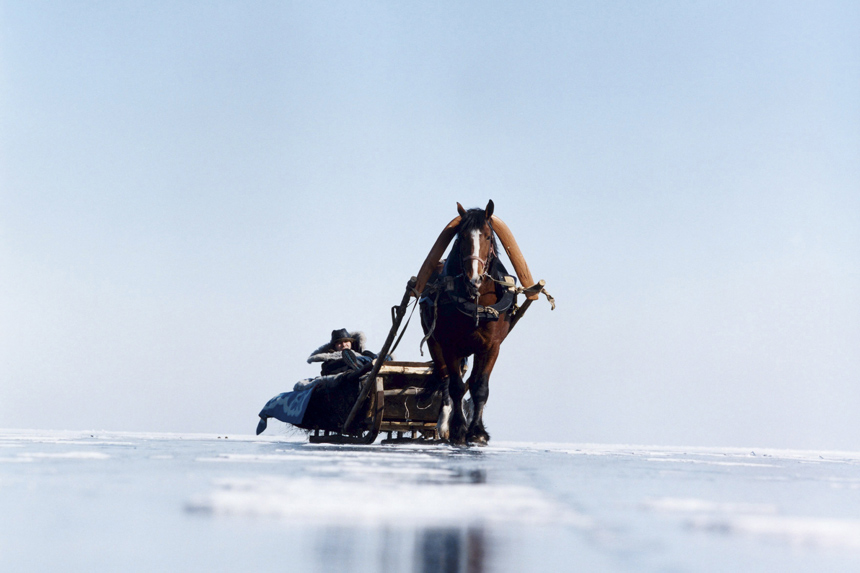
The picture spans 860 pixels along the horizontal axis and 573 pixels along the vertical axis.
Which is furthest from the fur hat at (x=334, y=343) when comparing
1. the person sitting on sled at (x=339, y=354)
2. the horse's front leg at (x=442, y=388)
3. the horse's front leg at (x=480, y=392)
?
the horse's front leg at (x=480, y=392)

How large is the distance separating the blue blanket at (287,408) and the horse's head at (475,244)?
2.12m

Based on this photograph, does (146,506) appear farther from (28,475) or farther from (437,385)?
(437,385)

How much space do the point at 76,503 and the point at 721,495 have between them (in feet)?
9.15

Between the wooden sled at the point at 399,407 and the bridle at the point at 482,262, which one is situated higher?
the bridle at the point at 482,262

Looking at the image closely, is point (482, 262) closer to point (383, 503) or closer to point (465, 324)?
point (465, 324)

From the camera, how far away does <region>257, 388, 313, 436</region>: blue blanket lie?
31.6 feet

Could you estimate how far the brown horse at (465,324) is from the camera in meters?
9.09

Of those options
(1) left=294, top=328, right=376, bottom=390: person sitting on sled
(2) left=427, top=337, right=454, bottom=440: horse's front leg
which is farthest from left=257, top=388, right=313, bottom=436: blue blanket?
(2) left=427, top=337, right=454, bottom=440: horse's front leg

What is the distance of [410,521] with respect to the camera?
3.02 m

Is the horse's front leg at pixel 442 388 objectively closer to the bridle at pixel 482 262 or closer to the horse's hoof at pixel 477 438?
the horse's hoof at pixel 477 438

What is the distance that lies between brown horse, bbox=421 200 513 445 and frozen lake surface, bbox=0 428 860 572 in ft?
12.3

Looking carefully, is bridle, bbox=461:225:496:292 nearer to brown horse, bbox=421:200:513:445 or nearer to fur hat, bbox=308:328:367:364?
brown horse, bbox=421:200:513:445

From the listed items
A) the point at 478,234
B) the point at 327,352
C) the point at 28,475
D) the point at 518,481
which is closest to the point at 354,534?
the point at 518,481

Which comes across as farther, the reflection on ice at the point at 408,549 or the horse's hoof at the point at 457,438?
the horse's hoof at the point at 457,438
